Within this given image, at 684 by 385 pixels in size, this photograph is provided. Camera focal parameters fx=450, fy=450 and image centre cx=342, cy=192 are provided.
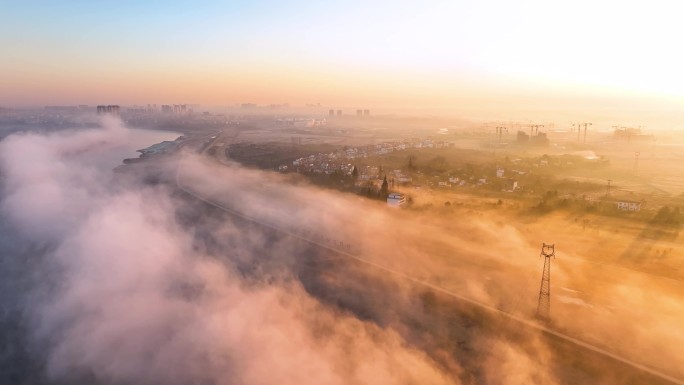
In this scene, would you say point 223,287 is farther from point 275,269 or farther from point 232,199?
point 232,199

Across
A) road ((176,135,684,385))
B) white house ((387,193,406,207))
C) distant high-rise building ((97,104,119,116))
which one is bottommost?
road ((176,135,684,385))

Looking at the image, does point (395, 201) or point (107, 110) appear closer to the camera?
point (395, 201)

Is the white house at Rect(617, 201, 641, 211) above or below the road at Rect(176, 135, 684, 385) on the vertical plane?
above

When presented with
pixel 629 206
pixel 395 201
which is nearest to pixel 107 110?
pixel 395 201

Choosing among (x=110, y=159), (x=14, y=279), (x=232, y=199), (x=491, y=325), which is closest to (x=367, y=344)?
(x=491, y=325)

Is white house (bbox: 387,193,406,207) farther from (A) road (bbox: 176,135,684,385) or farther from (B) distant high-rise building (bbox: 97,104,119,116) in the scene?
(B) distant high-rise building (bbox: 97,104,119,116)

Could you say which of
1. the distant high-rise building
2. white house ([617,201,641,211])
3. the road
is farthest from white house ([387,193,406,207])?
the distant high-rise building

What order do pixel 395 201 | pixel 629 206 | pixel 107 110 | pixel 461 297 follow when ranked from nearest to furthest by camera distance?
pixel 461 297 < pixel 629 206 < pixel 395 201 < pixel 107 110

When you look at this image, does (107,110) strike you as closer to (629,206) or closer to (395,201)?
(395,201)

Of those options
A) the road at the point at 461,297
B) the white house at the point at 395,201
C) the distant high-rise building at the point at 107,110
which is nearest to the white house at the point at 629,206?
the white house at the point at 395,201

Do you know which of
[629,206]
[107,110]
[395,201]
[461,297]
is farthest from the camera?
[107,110]

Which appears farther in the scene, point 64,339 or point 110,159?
point 110,159
